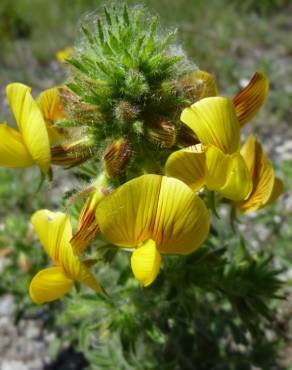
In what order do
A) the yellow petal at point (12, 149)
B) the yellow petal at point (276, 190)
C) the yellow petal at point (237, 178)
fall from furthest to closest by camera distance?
1. the yellow petal at point (276, 190)
2. the yellow petal at point (12, 149)
3. the yellow petal at point (237, 178)

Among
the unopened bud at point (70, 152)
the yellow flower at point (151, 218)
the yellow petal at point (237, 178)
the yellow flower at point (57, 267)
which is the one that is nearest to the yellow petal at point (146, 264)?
the yellow flower at point (151, 218)

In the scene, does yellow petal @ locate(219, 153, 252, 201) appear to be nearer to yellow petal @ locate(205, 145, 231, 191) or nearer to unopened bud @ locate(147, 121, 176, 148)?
yellow petal @ locate(205, 145, 231, 191)

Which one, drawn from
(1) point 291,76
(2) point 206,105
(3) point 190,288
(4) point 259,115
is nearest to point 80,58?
(2) point 206,105

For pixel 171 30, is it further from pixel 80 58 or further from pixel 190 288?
pixel 190 288

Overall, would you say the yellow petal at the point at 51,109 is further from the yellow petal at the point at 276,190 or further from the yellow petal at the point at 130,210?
the yellow petal at the point at 276,190

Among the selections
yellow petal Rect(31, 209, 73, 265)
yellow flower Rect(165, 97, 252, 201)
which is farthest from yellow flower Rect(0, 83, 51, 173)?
yellow flower Rect(165, 97, 252, 201)

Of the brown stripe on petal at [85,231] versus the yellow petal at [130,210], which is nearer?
the yellow petal at [130,210]

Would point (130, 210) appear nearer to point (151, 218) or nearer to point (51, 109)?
point (151, 218)
